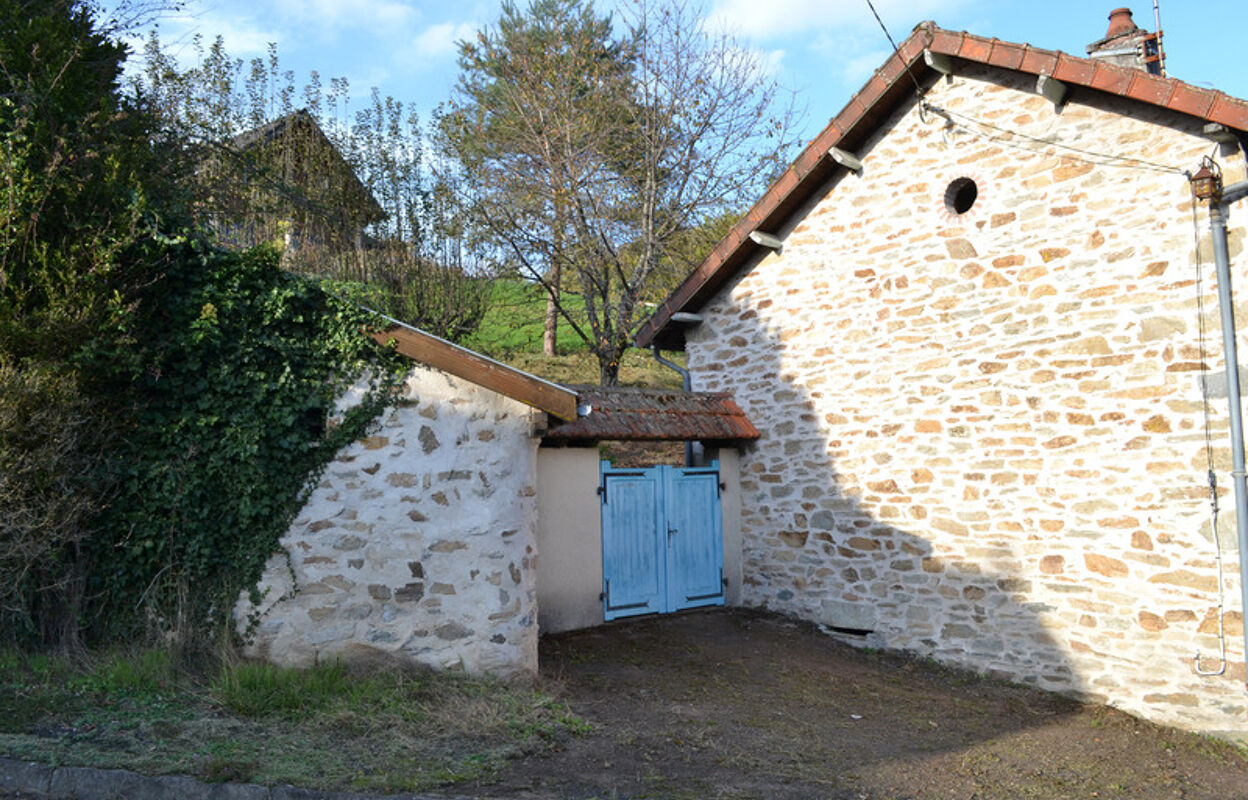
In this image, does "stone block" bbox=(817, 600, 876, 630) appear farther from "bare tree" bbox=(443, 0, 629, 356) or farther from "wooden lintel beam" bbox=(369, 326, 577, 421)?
"bare tree" bbox=(443, 0, 629, 356)

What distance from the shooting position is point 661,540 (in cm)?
894

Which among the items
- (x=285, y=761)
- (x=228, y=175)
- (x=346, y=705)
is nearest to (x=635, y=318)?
(x=228, y=175)

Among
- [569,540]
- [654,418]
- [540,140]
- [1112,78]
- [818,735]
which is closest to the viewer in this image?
[818,735]

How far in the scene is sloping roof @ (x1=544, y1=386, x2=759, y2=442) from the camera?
8.20 metres

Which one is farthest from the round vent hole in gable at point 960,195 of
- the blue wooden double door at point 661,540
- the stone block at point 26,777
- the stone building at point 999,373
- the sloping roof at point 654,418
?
the stone block at point 26,777

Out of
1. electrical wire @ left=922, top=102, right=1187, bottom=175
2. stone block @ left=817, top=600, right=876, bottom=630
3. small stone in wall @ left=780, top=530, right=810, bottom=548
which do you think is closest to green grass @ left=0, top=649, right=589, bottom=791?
stone block @ left=817, top=600, right=876, bottom=630

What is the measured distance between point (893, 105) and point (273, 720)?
25.2 feet

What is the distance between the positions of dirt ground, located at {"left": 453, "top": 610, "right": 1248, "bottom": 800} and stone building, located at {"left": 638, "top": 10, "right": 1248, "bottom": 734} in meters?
0.52

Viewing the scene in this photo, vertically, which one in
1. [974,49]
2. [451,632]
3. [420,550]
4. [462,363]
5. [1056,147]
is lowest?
[451,632]

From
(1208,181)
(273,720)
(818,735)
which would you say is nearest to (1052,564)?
(818,735)

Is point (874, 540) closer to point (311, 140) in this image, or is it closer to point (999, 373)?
point (999, 373)

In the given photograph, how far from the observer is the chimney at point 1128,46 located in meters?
7.62

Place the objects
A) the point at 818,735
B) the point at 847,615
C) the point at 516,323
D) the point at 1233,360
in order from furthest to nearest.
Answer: the point at 516,323, the point at 847,615, the point at 1233,360, the point at 818,735

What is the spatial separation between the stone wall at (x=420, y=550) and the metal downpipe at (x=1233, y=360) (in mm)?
5222
